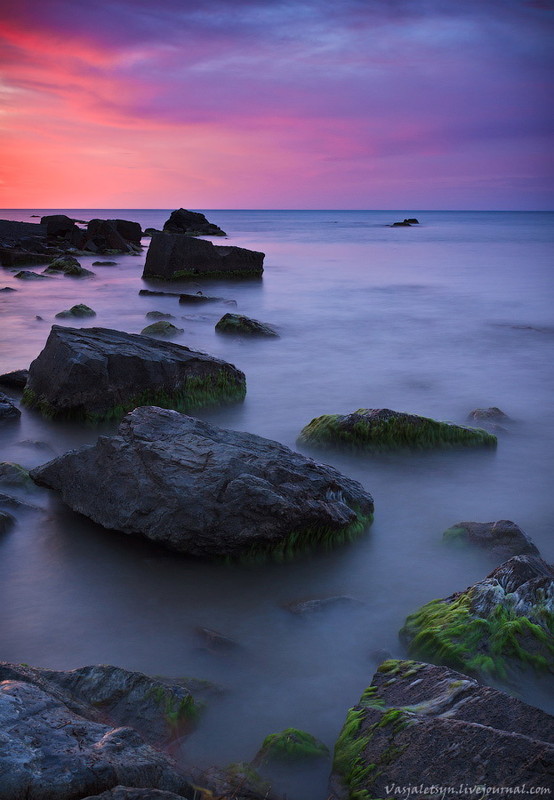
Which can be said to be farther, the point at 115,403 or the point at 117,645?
the point at 115,403

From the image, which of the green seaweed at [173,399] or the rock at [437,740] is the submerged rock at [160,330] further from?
the rock at [437,740]

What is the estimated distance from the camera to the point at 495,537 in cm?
484

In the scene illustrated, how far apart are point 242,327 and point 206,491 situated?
910 cm

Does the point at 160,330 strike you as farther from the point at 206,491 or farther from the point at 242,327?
the point at 206,491

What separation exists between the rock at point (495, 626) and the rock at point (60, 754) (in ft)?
5.29

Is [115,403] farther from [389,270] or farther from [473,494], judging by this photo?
[389,270]

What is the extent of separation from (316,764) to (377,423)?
174 inches

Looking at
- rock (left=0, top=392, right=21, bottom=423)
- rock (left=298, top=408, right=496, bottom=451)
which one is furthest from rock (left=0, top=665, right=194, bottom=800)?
rock (left=0, top=392, right=21, bottom=423)

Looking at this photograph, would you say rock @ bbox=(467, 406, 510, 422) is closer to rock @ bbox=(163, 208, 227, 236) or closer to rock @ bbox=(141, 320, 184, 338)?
rock @ bbox=(141, 320, 184, 338)

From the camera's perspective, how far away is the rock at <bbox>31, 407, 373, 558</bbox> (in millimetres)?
4566

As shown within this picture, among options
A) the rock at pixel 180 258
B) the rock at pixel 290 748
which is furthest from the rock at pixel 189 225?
the rock at pixel 290 748

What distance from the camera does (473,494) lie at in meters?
6.00

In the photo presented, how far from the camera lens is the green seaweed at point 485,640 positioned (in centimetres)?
352

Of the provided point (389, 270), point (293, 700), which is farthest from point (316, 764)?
point (389, 270)
